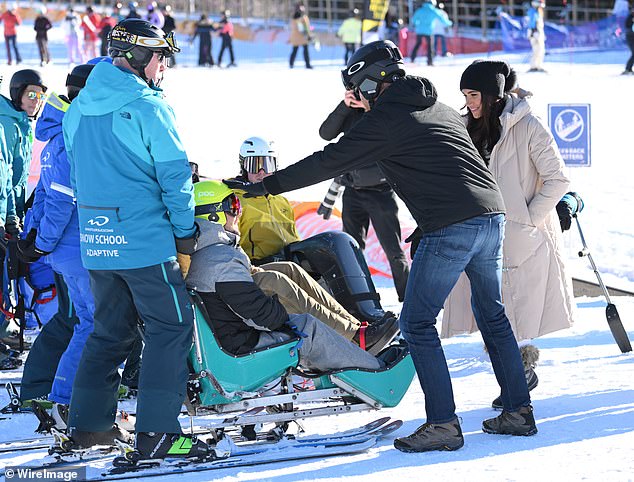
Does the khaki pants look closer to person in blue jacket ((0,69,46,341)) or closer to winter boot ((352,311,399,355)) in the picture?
winter boot ((352,311,399,355))

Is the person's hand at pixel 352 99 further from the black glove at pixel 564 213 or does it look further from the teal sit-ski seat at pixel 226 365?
the black glove at pixel 564 213

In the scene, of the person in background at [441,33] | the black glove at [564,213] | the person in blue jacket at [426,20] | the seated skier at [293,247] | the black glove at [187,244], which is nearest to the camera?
the black glove at [187,244]

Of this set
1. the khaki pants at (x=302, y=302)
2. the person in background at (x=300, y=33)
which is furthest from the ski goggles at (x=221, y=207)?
the person in background at (x=300, y=33)

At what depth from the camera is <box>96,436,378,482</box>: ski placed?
4387 mm

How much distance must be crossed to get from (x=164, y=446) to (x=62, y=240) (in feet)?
4.39

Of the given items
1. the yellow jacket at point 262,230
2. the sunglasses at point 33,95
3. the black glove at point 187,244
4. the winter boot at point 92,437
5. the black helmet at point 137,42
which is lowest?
the winter boot at point 92,437

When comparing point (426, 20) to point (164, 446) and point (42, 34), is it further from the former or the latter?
point (164, 446)

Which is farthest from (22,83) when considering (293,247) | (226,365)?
(226,365)

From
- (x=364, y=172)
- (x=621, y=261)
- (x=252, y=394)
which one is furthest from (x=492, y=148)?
(x=621, y=261)

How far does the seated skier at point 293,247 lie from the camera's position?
6.02 metres

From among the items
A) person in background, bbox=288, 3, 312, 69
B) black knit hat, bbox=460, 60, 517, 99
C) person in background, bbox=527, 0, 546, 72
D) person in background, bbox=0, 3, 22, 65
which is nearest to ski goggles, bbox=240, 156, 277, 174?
black knit hat, bbox=460, 60, 517, 99

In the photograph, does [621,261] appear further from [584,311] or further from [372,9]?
[372,9]

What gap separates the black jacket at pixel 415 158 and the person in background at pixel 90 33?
24.5m

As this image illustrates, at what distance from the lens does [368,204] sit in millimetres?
8016
